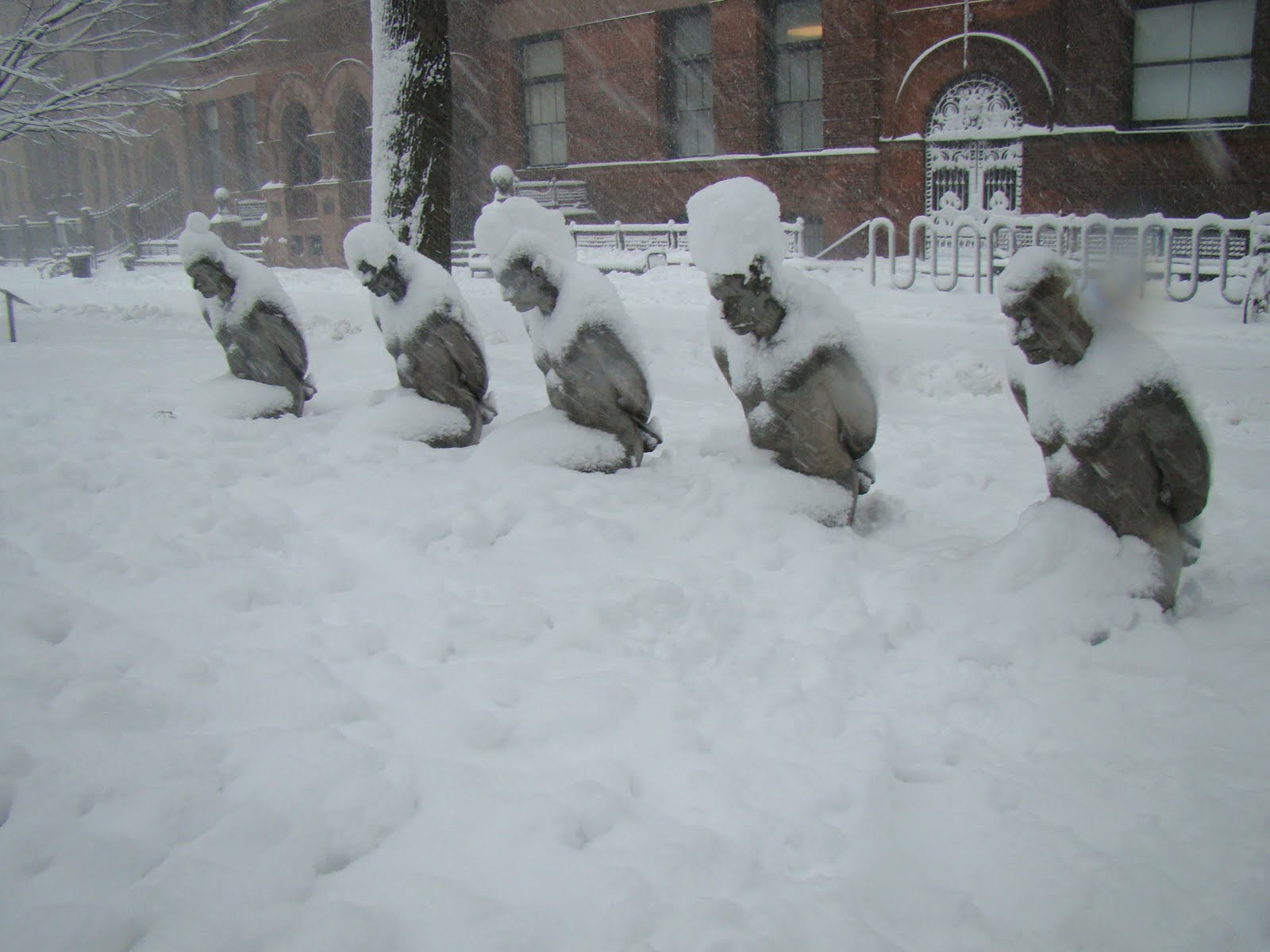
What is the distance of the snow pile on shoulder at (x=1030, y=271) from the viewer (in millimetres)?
3082

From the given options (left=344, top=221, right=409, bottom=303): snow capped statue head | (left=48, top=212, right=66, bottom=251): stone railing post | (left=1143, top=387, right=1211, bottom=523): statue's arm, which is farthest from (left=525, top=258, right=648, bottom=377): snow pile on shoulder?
(left=48, top=212, right=66, bottom=251): stone railing post

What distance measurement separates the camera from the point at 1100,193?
1398 cm

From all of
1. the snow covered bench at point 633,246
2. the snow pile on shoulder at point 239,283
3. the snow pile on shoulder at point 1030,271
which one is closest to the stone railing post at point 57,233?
the snow covered bench at point 633,246

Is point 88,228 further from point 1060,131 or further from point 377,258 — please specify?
point 377,258

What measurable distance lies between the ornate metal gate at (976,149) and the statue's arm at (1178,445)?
12267 millimetres

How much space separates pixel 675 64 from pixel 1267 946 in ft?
62.4

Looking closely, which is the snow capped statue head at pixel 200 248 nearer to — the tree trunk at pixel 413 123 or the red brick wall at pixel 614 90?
the tree trunk at pixel 413 123

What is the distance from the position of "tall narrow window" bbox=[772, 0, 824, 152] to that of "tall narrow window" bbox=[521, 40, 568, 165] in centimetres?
502

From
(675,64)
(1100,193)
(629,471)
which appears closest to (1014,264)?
(629,471)

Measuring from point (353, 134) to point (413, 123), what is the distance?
615 inches

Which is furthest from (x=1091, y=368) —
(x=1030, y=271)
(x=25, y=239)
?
(x=25, y=239)

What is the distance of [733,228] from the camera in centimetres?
380

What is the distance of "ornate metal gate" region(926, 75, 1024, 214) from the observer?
1459 cm

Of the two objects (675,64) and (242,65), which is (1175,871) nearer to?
(675,64)
